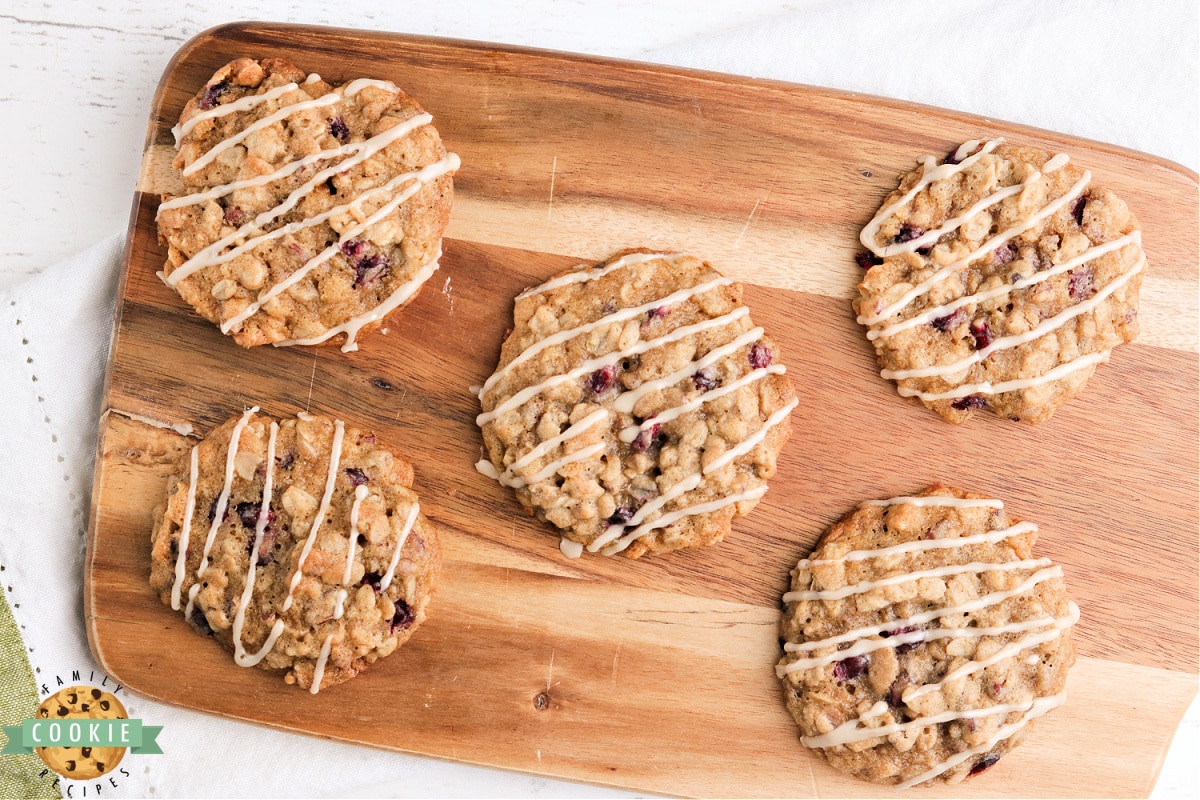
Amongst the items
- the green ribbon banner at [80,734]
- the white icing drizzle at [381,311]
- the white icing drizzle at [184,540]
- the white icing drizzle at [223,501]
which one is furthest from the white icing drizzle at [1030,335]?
the green ribbon banner at [80,734]

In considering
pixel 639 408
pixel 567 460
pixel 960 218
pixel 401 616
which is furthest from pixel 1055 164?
pixel 401 616

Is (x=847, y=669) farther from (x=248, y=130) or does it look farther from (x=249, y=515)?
(x=248, y=130)

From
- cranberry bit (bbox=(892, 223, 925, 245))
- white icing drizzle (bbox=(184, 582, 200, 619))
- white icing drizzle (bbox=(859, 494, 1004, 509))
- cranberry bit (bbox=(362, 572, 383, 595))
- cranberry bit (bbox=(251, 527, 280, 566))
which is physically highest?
cranberry bit (bbox=(892, 223, 925, 245))

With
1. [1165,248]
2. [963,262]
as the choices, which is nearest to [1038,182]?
[963,262]

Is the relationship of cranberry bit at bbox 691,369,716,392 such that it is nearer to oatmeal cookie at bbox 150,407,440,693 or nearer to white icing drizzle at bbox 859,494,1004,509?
white icing drizzle at bbox 859,494,1004,509

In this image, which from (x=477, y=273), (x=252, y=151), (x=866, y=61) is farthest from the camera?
(x=866, y=61)

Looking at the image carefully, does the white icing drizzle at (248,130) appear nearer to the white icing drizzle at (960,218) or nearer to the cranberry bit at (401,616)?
the cranberry bit at (401,616)

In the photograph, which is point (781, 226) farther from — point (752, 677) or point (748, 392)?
point (752, 677)

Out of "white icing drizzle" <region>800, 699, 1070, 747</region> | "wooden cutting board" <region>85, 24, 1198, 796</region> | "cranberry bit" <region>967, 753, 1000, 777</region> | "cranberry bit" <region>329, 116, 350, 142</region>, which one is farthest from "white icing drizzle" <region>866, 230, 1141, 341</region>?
"cranberry bit" <region>329, 116, 350, 142</region>
